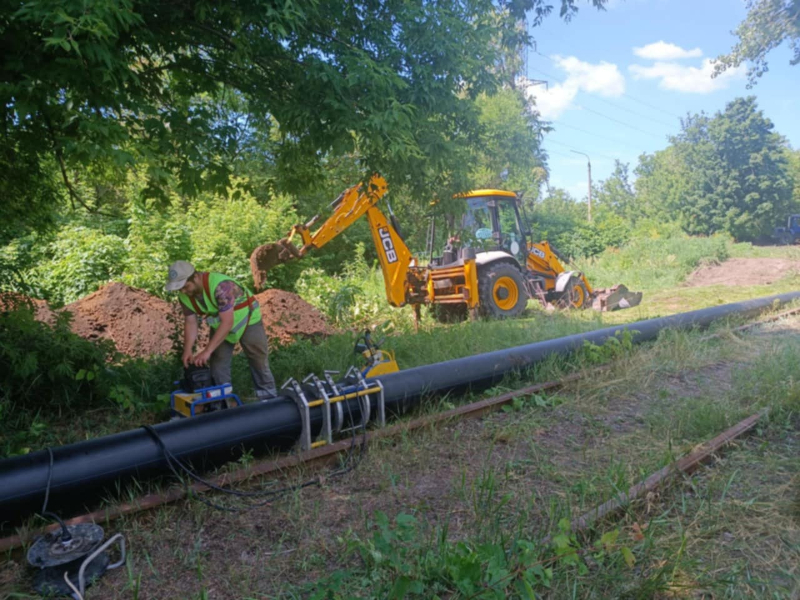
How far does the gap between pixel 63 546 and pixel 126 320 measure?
5811 mm

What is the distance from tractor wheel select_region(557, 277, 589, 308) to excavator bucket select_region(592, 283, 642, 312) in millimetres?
272

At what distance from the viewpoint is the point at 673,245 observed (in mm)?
23734

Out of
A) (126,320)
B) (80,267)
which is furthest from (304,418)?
(80,267)

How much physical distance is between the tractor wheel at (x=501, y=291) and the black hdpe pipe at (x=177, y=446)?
5.13 meters

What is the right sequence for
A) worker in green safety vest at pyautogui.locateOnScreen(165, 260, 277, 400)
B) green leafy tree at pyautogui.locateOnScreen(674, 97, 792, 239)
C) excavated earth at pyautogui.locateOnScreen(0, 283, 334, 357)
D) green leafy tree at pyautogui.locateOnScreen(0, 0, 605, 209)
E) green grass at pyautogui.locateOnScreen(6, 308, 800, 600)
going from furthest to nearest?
1. green leafy tree at pyautogui.locateOnScreen(674, 97, 792, 239)
2. excavated earth at pyautogui.locateOnScreen(0, 283, 334, 357)
3. worker in green safety vest at pyautogui.locateOnScreen(165, 260, 277, 400)
4. green leafy tree at pyautogui.locateOnScreen(0, 0, 605, 209)
5. green grass at pyautogui.locateOnScreen(6, 308, 800, 600)

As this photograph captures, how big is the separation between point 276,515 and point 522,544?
152 cm

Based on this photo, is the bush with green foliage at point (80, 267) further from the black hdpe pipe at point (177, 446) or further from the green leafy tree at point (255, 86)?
the black hdpe pipe at point (177, 446)

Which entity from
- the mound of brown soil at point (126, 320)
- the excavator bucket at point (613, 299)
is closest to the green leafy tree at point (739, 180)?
the excavator bucket at point (613, 299)

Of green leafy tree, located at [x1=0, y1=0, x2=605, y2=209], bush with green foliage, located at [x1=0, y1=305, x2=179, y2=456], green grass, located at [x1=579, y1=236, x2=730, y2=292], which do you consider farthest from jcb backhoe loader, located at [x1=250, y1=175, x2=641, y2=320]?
green grass, located at [x1=579, y1=236, x2=730, y2=292]

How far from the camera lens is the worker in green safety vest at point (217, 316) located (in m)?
4.83

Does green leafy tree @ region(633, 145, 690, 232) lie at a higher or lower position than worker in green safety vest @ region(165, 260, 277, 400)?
higher

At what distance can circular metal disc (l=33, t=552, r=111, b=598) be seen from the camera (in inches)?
106

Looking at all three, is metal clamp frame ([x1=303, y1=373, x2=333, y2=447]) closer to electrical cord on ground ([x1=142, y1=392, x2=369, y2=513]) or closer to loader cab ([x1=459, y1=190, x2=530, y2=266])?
electrical cord on ground ([x1=142, y1=392, x2=369, y2=513])

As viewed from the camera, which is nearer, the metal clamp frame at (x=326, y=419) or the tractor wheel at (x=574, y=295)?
the metal clamp frame at (x=326, y=419)
